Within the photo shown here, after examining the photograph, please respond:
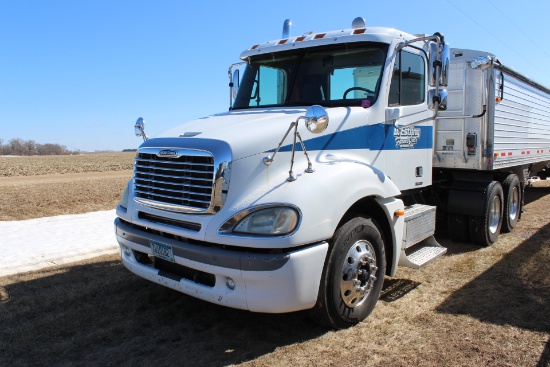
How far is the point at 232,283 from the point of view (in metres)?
3.51

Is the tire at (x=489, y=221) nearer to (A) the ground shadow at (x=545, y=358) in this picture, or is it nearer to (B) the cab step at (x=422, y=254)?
(B) the cab step at (x=422, y=254)

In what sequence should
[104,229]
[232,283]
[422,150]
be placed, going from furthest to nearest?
[104,229] < [422,150] < [232,283]

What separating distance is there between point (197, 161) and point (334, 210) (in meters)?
1.18

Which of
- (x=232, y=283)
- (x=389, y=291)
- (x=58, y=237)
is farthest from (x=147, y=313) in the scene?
(x=58, y=237)

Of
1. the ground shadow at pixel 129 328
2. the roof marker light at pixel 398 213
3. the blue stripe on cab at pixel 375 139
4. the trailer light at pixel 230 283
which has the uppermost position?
the blue stripe on cab at pixel 375 139

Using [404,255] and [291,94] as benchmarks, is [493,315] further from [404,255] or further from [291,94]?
[291,94]

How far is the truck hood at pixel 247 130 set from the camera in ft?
12.3

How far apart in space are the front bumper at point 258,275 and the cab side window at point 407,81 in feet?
7.06

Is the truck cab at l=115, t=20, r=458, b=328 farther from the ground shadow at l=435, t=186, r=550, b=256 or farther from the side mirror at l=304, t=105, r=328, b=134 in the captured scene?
the ground shadow at l=435, t=186, r=550, b=256

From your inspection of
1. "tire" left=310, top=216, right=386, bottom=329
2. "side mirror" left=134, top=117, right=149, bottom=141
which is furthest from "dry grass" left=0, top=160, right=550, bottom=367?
"side mirror" left=134, top=117, right=149, bottom=141

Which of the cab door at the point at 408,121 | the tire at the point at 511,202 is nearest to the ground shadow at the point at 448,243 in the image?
the tire at the point at 511,202

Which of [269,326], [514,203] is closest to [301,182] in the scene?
[269,326]

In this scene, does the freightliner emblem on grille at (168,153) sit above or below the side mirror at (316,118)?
below

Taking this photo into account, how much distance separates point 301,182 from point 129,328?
2.12m
